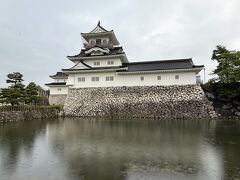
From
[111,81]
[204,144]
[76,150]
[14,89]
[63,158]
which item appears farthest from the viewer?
[111,81]

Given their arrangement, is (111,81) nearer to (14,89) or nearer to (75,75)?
(75,75)

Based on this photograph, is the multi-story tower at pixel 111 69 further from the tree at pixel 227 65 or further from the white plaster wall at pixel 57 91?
the tree at pixel 227 65

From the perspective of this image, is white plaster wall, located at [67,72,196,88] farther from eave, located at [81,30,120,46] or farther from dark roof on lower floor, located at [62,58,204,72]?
eave, located at [81,30,120,46]

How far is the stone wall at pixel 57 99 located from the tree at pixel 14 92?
805 centimetres

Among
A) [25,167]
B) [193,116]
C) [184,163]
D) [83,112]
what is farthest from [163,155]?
[83,112]

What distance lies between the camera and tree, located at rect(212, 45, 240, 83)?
882 inches

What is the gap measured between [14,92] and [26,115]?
233 cm

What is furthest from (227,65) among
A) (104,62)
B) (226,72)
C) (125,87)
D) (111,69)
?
(104,62)

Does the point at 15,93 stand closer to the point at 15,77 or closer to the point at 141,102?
the point at 15,77

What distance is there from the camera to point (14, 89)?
19.7 m

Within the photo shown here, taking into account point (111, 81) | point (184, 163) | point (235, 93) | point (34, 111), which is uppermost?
point (111, 81)

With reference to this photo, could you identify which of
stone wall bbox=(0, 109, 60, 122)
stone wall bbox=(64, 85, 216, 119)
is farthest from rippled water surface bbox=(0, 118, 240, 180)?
stone wall bbox=(64, 85, 216, 119)

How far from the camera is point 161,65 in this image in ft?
80.1

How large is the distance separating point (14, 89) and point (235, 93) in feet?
71.0
